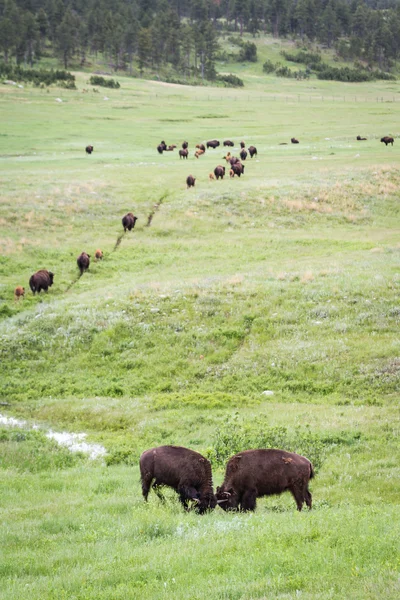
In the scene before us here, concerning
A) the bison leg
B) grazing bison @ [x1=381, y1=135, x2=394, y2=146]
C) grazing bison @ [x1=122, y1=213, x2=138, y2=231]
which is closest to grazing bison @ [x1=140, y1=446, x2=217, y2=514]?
the bison leg

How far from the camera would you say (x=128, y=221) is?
127 ft

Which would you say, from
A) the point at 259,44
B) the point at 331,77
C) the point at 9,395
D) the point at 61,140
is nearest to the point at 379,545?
the point at 9,395

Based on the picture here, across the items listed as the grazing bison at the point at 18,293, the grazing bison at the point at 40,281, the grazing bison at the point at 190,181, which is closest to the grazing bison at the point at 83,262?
the grazing bison at the point at 40,281

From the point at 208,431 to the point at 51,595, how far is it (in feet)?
30.7

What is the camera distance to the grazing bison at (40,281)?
29.1 metres

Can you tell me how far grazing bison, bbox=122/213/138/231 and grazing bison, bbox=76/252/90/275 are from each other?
6687mm

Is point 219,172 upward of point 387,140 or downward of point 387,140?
downward

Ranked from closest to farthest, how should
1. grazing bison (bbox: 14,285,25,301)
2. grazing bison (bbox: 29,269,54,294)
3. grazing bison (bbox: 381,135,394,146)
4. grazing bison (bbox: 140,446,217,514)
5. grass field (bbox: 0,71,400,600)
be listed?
1. grass field (bbox: 0,71,400,600)
2. grazing bison (bbox: 140,446,217,514)
3. grazing bison (bbox: 14,285,25,301)
4. grazing bison (bbox: 29,269,54,294)
5. grazing bison (bbox: 381,135,394,146)

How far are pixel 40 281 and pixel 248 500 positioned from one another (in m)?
20.7

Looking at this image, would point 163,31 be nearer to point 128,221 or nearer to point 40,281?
point 128,221

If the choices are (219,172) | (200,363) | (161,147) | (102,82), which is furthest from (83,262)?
(102,82)

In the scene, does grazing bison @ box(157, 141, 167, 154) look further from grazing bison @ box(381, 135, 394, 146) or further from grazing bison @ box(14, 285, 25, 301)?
grazing bison @ box(14, 285, 25, 301)

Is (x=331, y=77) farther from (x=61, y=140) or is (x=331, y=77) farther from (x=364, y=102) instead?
(x=61, y=140)

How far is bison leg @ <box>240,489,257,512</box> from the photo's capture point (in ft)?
35.0
